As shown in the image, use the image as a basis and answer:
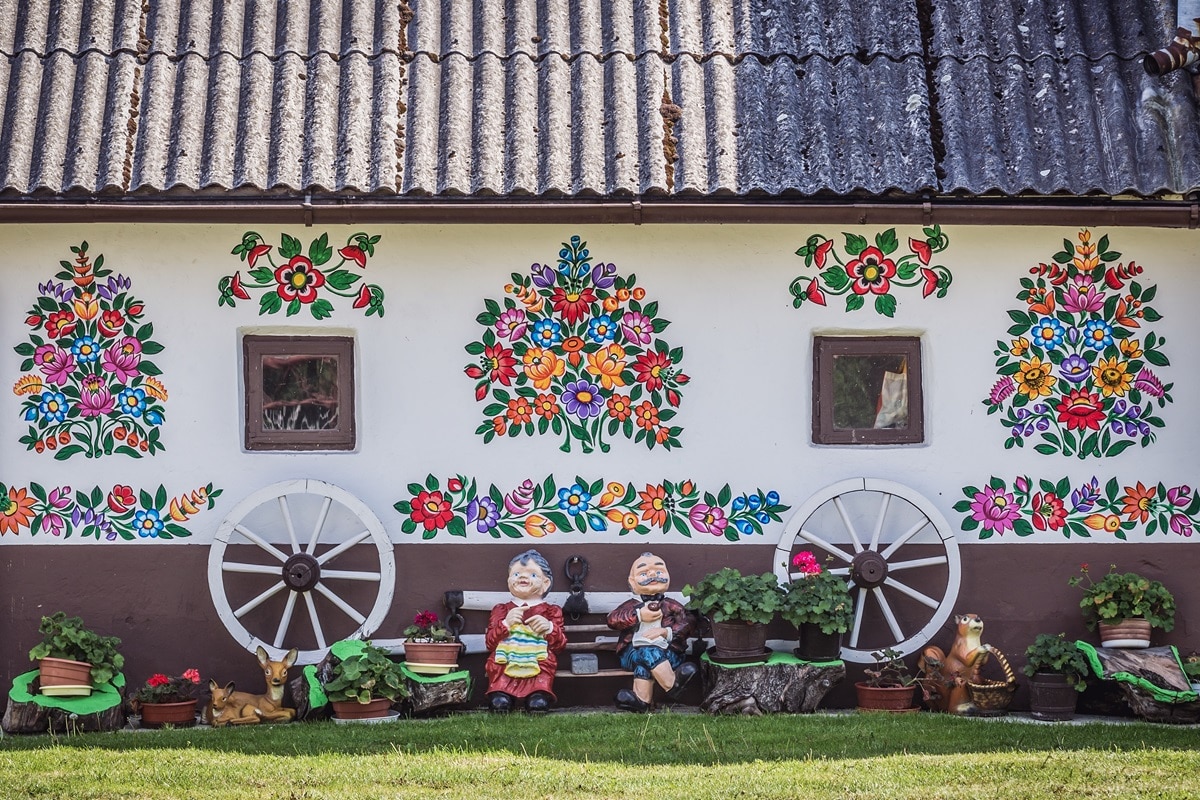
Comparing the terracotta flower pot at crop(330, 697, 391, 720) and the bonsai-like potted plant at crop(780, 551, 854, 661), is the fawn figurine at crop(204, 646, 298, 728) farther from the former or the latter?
the bonsai-like potted plant at crop(780, 551, 854, 661)

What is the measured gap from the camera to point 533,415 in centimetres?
826

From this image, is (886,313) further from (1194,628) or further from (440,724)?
(440,724)

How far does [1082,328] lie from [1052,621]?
1.53 metres

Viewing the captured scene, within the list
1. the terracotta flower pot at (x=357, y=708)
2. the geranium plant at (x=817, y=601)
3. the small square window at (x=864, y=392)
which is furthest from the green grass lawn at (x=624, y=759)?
the small square window at (x=864, y=392)

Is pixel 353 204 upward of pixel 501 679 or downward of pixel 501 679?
upward

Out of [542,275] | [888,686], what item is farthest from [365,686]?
[888,686]

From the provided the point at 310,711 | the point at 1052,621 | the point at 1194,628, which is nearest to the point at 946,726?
the point at 1052,621

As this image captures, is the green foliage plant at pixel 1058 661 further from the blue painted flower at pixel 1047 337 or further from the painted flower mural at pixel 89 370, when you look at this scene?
the painted flower mural at pixel 89 370

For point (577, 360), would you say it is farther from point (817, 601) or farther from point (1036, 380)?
point (1036, 380)

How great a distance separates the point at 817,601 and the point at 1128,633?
1.62m

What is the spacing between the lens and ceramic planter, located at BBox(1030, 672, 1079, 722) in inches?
309

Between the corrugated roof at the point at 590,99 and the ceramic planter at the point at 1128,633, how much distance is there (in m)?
2.17

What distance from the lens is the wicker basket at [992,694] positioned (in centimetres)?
788

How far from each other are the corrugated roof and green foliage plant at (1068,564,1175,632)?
1977mm
